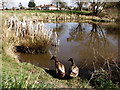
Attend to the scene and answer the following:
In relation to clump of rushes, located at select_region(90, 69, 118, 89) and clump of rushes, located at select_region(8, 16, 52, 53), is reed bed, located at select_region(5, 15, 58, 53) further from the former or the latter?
clump of rushes, located at select_region(90, 69, 118, 89)

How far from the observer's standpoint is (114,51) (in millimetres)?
11031

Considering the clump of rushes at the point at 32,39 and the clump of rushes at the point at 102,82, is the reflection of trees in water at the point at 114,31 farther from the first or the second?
the clump of rushes at the point at 102,82

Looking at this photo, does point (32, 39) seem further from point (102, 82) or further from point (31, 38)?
point (102, 82)

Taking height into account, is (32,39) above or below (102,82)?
above

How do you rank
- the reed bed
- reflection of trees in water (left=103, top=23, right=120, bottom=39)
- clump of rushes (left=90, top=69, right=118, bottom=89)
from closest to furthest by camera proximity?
clump of rushes (left=90, top=69, right=118, bottom=89), the reed bed, reflection of trees in water (left=103, top=23, right=120, bottom=39)

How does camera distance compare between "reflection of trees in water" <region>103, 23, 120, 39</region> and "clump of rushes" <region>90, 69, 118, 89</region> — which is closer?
"clump of rushes" <region>90, 69, 118, 89</region>

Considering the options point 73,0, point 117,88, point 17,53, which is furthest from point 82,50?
point 73,0

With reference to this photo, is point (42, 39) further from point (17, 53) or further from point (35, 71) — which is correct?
point (35, 71)

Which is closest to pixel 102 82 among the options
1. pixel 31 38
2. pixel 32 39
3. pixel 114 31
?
pixel 32 39

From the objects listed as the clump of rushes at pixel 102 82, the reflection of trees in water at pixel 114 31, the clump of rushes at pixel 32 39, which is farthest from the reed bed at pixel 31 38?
the reflection of trees in water at pixel 114 31

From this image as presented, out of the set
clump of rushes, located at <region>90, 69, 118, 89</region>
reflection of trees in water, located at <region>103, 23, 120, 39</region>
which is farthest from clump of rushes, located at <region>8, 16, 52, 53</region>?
reflection of trees in water, located at <region>103, 23, 120, 39</region>

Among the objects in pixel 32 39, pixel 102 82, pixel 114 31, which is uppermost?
pixel 32 39

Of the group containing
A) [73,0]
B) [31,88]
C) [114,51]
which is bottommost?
[114,51]

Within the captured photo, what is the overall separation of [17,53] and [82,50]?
12.0 ft
